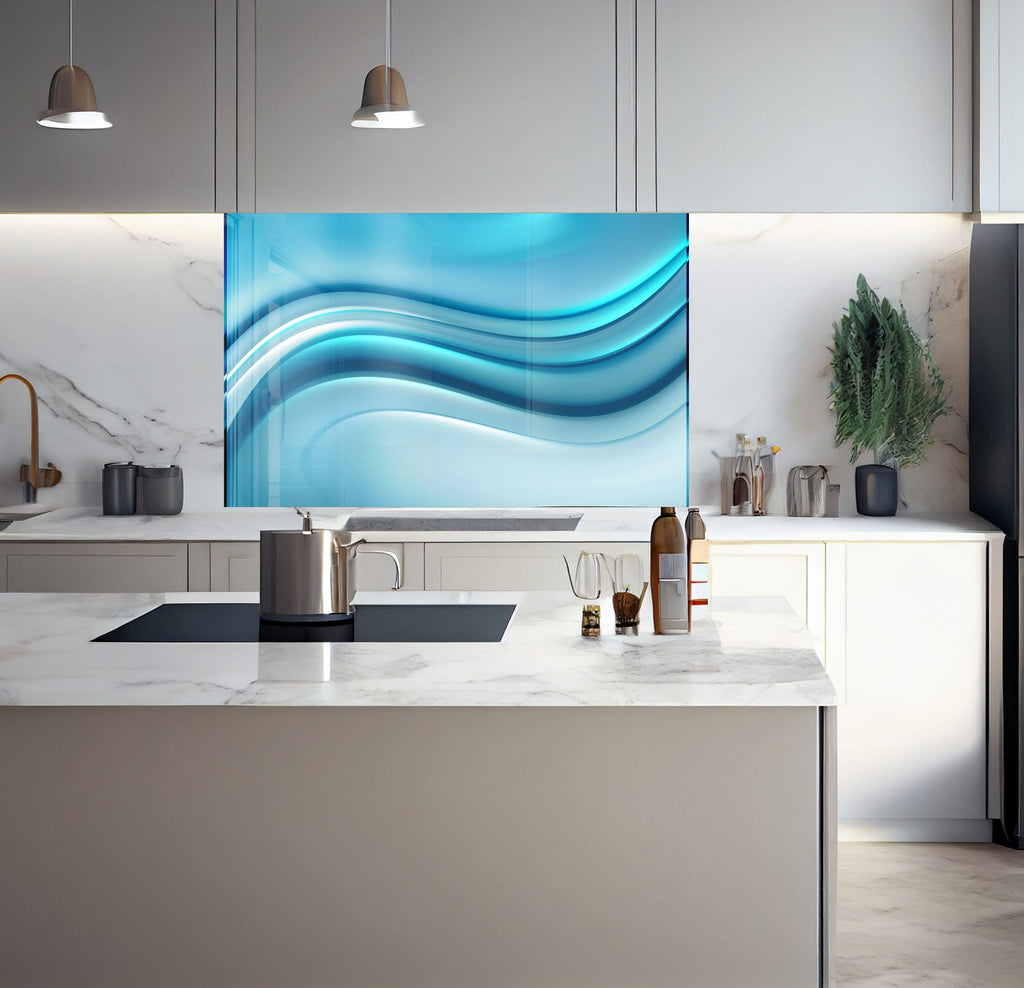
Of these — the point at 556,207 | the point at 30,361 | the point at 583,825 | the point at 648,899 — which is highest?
the point at 556,207

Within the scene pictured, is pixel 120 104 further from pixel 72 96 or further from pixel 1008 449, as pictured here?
pixel 1008 449

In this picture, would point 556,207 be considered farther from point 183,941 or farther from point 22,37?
point 183,941

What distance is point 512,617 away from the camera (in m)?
2.42

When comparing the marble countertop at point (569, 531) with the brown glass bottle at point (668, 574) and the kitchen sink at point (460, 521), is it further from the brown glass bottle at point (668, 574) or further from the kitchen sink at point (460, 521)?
the brown glass bottle at point (668, 574)

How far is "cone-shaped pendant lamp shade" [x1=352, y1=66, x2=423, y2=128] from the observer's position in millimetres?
2760

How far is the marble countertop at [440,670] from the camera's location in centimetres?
178

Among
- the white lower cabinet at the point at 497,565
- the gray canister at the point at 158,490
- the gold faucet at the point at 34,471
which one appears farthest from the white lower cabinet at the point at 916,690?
the gold faucet at the point at 34,471

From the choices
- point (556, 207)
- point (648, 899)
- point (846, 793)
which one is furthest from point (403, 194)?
point (648, 899)

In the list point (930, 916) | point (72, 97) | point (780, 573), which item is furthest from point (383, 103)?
point (930, 916)

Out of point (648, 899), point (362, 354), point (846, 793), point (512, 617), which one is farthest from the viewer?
point (362, 354)

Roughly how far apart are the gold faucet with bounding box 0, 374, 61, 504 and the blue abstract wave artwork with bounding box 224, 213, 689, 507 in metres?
0.64

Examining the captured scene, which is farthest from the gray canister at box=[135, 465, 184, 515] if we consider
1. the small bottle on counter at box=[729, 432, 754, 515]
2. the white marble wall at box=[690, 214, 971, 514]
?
the small bottle on counter at box=[729, 432, 754, 515]

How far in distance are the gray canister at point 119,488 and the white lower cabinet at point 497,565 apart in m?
1.18

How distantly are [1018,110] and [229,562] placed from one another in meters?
2.88
